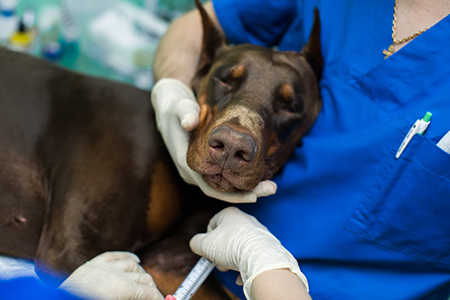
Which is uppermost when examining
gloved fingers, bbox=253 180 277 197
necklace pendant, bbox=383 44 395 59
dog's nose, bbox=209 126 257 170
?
necklace pendant, bbox=383 44 395 59

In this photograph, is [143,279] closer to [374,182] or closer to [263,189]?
[263,189]

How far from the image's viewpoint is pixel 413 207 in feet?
3.32

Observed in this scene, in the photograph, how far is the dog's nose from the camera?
3.05ft

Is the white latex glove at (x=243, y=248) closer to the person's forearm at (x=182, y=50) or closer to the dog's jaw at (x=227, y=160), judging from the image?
the dog's jaw at (x=227, y=160)

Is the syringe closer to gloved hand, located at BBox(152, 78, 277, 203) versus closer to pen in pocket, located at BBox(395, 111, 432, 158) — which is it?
gloved hand, located at BBox(152, 78, 277, 203)

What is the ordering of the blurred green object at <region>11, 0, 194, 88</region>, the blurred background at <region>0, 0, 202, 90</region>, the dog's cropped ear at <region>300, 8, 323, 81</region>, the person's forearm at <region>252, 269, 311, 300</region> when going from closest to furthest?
1. the person's forearm at <region>252, 269, 311, 300</region>
2. the dog's cropped ear at <region>300, 8, 323, 81</region>
3. the blurred background at <region>0, 0, 202, 90</region>
4. the blurred green object at <region>11, 0, 194, 88</region>

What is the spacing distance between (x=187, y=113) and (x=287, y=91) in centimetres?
32

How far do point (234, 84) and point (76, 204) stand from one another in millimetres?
598

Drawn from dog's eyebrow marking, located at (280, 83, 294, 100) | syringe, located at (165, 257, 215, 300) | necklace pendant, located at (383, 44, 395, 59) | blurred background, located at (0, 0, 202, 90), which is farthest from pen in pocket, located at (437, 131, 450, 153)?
blurred background, located at (0, 0, 202, 90)

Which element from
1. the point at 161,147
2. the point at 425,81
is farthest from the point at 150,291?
the point at 425,81

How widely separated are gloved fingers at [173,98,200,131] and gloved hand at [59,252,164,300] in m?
0.42

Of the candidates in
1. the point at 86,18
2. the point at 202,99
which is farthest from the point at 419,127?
the point at 86,18

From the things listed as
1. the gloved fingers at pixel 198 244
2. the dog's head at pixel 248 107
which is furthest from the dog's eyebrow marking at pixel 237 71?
the gloved fingers at pixel 198 244

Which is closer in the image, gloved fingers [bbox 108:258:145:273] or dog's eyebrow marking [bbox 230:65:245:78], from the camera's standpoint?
gloved fingers [bbox 108:258:145:273]
